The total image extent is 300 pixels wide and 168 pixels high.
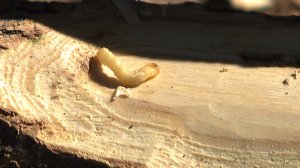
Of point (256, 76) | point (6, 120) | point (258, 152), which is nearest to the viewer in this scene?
point (258, 152)

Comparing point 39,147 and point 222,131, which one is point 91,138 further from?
point 222,131

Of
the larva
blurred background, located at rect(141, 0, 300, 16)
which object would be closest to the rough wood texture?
the larva

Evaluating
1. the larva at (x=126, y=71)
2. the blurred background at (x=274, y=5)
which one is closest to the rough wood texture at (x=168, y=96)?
the larva at (x=126, y=71)

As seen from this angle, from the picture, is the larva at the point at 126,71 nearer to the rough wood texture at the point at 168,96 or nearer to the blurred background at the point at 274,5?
the rough wood texture at the point at 168,96

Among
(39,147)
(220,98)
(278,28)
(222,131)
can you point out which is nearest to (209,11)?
(278,28)

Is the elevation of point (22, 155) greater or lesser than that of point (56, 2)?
lesser

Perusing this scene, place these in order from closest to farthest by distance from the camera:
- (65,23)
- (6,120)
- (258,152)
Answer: (258,152), (6,120), (65,23)

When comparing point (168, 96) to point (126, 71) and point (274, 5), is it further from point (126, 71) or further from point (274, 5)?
point (274, 5)
